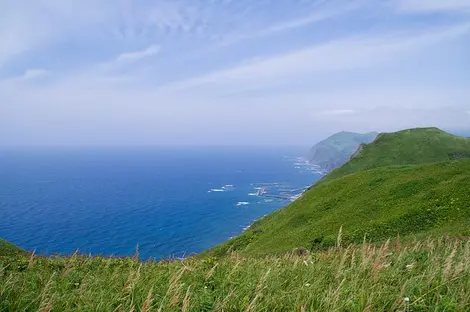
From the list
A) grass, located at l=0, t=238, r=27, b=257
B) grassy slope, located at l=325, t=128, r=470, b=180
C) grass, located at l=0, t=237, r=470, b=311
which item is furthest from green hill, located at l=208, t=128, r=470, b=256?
grassy slope, located at l=325, t=128, r=470, b=180

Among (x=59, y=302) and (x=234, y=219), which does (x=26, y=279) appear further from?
(x=234, y=219)

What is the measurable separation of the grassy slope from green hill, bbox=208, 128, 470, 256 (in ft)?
90.7

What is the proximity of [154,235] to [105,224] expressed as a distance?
114 feet

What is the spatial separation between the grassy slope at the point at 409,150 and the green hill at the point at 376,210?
27.6 metres

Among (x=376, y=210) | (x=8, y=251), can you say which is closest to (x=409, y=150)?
(x=376, y=210)

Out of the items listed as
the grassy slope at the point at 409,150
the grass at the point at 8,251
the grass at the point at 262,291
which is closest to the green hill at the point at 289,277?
the grass at the point at 262,291

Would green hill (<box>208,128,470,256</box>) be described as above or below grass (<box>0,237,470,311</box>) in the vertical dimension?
below

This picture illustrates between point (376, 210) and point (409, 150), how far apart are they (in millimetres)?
50381

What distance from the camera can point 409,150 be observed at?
81.7 metres

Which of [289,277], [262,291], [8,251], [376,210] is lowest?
[8,251]

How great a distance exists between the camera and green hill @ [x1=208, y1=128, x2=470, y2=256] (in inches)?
1270

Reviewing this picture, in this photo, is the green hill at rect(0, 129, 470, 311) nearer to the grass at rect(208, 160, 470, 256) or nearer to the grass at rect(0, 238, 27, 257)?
the grass at rect(208, 160, 470, 256)

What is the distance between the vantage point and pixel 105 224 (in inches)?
5994

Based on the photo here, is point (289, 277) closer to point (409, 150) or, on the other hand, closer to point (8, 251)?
point (8, 251)
